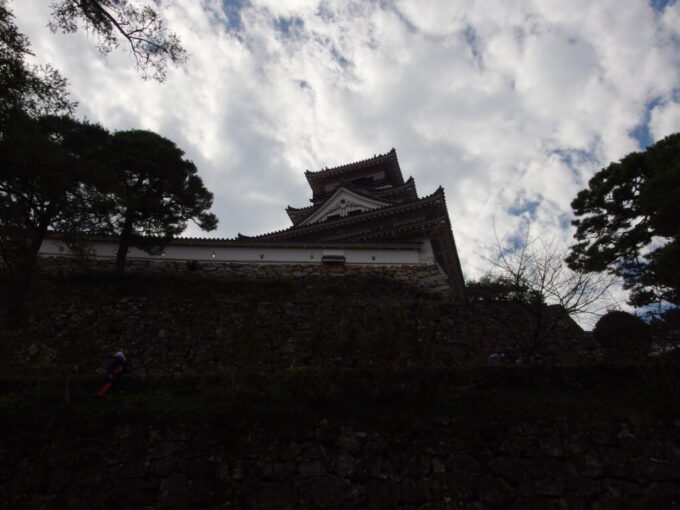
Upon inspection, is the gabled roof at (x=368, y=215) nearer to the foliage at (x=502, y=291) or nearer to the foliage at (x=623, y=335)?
the foliage at (x=502, y=291)

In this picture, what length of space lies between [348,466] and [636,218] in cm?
1043

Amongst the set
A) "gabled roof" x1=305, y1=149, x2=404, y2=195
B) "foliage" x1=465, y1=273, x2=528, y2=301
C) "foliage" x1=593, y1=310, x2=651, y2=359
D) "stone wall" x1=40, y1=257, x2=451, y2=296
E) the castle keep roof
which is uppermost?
"gabled roof" x1=305, y1=149, x2=404, y2=195

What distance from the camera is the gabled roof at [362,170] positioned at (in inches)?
985

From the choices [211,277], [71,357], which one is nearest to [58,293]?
[211,277]

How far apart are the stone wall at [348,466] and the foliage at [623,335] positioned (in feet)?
7.93

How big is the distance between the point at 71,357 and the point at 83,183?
2.78m

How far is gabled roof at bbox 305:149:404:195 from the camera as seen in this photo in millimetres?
25016

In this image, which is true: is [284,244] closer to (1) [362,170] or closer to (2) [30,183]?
(2) [30,183]

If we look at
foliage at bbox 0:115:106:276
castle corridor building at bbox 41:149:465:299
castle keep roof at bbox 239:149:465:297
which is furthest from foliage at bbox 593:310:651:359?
foliage at bbox 0:115:106:276

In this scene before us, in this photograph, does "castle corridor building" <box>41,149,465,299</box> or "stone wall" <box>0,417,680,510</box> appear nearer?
"stone wall" <box>0,417,680,510</box>

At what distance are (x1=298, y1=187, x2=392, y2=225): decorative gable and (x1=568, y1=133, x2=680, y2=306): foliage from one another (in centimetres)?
963

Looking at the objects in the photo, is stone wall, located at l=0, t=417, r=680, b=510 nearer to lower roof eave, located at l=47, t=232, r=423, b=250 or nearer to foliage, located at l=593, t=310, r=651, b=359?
foliage, located at l=593, t=310, r=651, b=359

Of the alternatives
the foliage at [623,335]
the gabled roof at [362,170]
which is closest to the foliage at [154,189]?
the foliage at [623,335]

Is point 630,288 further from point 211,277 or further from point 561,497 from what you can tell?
point 211,277
